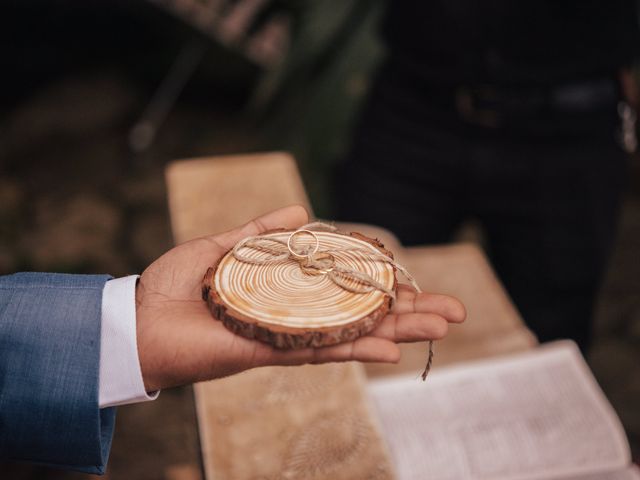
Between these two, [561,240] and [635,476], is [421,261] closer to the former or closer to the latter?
[561,240]

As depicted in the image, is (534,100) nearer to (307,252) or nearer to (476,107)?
(476,107)

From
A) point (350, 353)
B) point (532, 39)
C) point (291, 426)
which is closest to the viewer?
point (350, 353)

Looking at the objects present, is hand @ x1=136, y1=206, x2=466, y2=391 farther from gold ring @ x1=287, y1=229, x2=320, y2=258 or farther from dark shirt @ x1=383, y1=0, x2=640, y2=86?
dark shirt @ x1=383, y1=0, x2=640, y2=86

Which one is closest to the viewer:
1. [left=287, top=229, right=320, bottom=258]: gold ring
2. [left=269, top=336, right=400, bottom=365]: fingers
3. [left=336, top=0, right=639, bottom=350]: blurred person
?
[left=269, top=336, right=400, bottom=365]: fingers

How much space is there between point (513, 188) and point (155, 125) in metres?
2.65

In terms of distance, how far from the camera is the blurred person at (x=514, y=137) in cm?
157

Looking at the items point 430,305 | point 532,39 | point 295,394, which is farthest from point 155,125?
point 430,305

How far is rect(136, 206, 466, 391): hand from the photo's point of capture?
32.8 inches

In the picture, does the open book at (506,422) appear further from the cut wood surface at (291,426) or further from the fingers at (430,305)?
the fingers at (430,305)

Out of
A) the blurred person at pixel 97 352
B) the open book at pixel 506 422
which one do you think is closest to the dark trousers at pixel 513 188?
the open book at pixel 506 422

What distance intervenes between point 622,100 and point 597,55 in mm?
162

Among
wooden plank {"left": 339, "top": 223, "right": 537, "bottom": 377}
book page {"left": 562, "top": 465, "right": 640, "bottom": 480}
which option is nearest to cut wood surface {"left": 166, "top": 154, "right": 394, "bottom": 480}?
wooden plank {"left": 339, "top": 223, "right": 537, "bottom": 377}

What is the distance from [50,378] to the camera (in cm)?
84

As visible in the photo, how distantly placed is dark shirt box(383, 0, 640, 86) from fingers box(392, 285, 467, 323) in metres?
0.88
